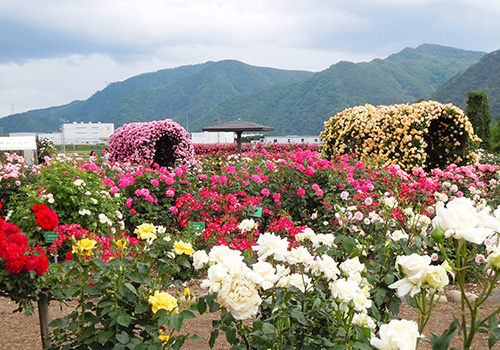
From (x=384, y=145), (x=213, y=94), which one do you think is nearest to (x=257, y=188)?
(x=384, y=145)

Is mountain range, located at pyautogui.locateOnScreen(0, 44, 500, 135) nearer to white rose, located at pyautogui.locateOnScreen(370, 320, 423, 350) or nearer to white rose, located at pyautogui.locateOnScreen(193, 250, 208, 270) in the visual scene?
white rose, located at pyautogui.locateOnScreen(193, 250, 208, 270)

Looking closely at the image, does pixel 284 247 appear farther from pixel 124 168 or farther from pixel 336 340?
pixel 124 168

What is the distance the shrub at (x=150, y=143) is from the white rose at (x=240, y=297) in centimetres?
761

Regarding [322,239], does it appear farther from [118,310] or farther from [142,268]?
[118,310]

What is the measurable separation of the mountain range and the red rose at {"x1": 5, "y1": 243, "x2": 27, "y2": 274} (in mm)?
45882

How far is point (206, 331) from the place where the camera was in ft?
9.37

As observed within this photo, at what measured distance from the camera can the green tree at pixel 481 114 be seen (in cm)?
1814

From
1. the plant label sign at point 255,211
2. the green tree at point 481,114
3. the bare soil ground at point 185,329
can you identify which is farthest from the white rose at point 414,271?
the green tree at point 481,114

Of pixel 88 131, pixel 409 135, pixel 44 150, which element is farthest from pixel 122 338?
pixel 88 131

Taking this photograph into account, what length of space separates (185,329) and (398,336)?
7.04ft

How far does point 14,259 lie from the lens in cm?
182

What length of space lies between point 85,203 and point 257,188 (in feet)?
6.80

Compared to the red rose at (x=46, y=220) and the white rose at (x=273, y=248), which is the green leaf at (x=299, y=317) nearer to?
the white rose at (x=273, y=248)

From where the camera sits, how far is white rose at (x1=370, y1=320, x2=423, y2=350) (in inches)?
39.4
